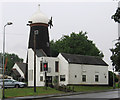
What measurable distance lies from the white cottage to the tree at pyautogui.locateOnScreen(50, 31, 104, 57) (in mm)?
15474

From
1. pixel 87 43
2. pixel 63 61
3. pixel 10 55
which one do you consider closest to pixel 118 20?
pixel 63 61

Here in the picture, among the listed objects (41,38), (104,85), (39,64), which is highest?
(41,38)

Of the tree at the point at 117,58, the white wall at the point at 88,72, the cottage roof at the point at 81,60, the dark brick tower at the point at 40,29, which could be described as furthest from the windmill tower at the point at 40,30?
the tree at the point at 117,58

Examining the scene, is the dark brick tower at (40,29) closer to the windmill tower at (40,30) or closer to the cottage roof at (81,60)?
the windmill tower at (40,30)

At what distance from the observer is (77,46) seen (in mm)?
72188

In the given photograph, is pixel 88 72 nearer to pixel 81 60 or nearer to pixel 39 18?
pixel 81 60

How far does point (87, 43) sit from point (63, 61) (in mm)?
23119

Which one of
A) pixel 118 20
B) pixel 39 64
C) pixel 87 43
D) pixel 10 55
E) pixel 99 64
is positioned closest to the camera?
pixel 118 20

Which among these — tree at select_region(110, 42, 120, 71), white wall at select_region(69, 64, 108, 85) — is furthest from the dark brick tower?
tree at select_region(110, 42, 120, 71)

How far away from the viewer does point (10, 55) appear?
427ft

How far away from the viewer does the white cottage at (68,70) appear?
5038 centimetres

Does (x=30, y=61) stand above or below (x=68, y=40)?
Result: below

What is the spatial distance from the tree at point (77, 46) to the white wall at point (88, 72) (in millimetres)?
15798

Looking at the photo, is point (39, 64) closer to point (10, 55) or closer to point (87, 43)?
point (87, 43)
